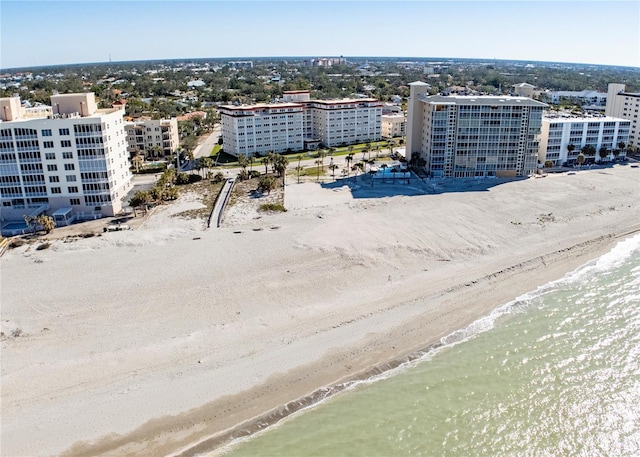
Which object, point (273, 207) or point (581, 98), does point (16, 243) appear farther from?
point (581, 98)

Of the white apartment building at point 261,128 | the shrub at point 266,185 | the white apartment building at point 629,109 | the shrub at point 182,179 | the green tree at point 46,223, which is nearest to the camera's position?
the green tree at point 46,223

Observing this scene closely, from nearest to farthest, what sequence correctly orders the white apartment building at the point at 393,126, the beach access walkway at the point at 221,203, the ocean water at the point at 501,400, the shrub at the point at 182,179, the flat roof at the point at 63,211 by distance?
the ocean water at the point at 501,400 → the flat roof at the point at 63,211 → the beach access walkway at the point at 221,203 → the shrub at the point at 182,179 → the white apartment building at the point at 393,126

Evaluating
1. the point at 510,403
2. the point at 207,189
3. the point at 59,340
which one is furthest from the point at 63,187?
the point at 510,403

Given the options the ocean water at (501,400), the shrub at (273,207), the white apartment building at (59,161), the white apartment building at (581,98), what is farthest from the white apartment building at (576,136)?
the white apartment building at (581,98)

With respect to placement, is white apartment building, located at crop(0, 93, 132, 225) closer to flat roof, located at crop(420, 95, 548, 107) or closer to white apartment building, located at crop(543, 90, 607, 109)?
flat roof, located at crop(420, 95, 548, 107)

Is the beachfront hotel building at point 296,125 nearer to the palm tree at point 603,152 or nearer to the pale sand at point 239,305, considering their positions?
the pale sand at point 239,305

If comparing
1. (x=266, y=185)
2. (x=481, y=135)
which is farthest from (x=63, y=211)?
(x=481, y=135)

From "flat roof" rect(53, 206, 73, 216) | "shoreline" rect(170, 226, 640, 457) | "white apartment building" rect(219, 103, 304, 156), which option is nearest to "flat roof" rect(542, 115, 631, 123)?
"white apartment building" rect(219, 103, 304, 156)
